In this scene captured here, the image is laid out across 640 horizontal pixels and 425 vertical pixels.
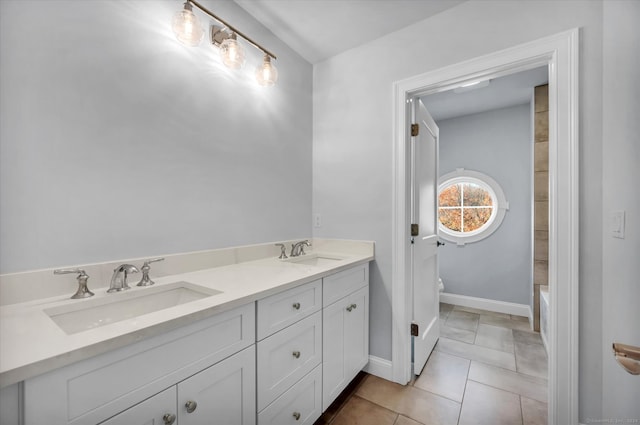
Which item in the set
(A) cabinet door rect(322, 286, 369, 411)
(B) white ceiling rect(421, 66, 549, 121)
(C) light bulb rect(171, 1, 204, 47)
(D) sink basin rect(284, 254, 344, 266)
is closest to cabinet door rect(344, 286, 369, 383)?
(A) cabinet door rect(322, 286, 369, 411)

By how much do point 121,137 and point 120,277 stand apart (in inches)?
23.5

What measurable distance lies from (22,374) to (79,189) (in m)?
0.76

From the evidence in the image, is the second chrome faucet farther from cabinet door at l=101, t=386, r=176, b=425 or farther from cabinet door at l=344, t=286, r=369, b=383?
cabinet door at l=344, t=286, r=369, b=383

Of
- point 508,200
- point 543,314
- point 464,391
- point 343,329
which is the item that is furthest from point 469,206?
point 343,329

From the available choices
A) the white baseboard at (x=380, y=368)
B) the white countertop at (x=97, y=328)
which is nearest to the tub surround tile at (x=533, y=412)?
the white baseboard at (x=380, y=368)

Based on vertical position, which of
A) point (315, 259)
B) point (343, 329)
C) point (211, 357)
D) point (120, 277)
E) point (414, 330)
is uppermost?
point (120, 277)

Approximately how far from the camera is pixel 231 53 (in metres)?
1.50

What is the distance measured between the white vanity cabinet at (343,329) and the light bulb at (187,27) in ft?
4.47

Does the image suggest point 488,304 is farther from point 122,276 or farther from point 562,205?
point 122,276

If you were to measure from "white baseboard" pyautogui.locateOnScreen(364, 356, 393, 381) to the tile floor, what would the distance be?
49 millimetres

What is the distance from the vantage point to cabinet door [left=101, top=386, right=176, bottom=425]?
2.31ft

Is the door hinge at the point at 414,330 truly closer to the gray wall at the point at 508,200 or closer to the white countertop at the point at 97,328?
the white countertop at the point at 97,328

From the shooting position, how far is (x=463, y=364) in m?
2.09

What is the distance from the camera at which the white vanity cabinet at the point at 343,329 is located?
148 centimetres
